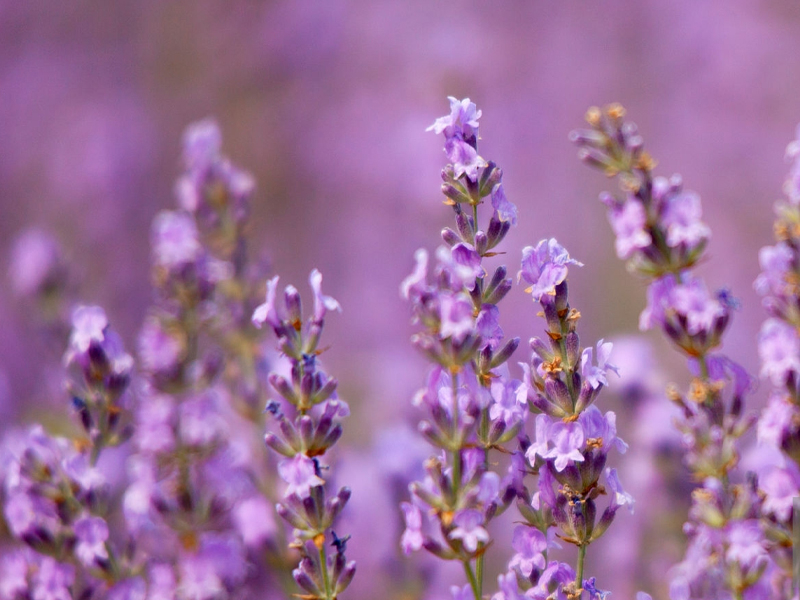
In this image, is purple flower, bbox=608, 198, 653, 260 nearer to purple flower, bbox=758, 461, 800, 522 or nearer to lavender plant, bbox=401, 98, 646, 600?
lavender plant, bbox=401, 98, 646, 600

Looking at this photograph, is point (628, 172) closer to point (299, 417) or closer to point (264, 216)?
point (299, 417)

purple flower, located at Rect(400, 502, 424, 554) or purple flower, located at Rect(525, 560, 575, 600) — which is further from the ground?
purple flower, located at Rect(400, 502, 424, 554)

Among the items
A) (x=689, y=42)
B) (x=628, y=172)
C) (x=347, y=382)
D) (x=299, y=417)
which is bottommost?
(x=299, y=417)

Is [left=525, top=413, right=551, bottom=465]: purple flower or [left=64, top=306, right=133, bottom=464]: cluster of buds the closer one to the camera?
[left=525, top=413, right=551, bottom=465]: purple flower

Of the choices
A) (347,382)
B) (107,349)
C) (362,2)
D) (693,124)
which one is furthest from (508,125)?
(107,349)

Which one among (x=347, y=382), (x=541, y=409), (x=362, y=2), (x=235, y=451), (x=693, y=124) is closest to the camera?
(x=541, y=409)

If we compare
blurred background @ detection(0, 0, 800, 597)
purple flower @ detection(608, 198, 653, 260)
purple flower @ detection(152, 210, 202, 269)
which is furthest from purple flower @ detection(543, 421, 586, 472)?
blurred background @ detection(0, 0, 800, 597)

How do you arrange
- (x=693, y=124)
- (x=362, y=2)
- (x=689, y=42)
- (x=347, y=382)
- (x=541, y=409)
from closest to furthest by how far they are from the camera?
(x=541, y=409) < (x=347, y=382) < (x=693, y=124) < (x=689, y=42) < (x=362, y=2)
